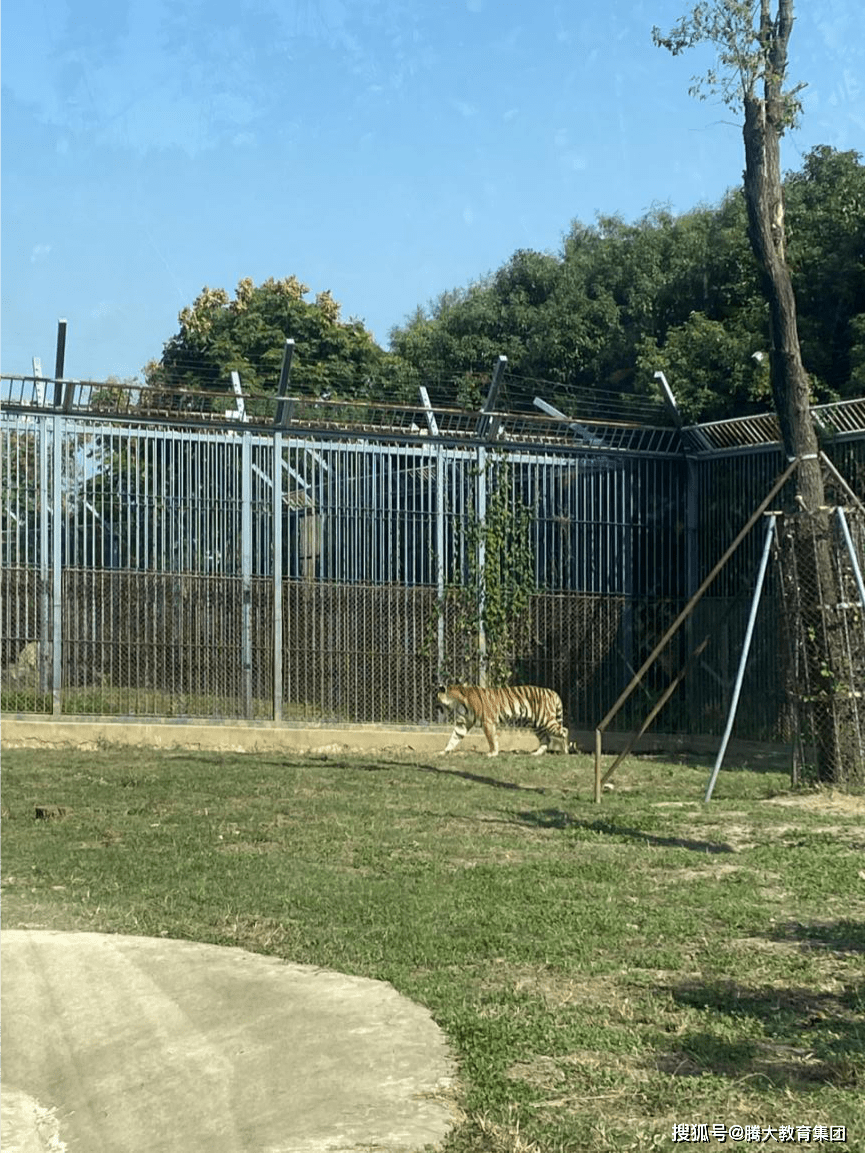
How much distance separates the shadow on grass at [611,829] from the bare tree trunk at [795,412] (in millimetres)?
2856

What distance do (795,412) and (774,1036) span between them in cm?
837

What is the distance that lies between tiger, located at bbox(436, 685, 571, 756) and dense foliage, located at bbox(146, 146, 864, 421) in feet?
13.8

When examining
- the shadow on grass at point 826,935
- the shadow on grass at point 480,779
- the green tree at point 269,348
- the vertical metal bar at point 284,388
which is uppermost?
the green tree at point 269,348

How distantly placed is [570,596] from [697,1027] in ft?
39.8

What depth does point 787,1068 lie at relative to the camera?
4758 mm

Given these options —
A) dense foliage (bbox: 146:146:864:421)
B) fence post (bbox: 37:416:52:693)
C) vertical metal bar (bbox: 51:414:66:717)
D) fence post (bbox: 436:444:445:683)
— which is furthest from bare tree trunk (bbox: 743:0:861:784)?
fence post (bbox: 37:416:52:693)

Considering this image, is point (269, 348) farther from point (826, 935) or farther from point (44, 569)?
point (826, 935)

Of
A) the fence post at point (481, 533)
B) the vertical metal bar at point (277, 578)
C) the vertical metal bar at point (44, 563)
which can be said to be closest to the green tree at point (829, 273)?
the fence post at point (481, 533)

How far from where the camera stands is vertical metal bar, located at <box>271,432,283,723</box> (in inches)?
621

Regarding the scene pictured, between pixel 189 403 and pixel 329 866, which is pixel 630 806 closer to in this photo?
pixel 329 866

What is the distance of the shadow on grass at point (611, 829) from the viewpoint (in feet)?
29.9

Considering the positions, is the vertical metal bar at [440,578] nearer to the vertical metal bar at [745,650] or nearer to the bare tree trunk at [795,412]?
the bare tree trunk at [795,412]

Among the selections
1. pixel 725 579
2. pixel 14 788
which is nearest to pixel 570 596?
pixel 725 579

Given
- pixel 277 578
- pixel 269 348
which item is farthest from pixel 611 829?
pixel 269 348
